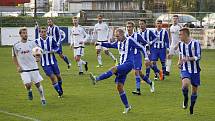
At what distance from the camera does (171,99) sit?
16.3 meters

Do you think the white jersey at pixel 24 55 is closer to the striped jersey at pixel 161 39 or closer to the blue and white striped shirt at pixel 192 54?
the blue and white striped shirt at pixel 192 54

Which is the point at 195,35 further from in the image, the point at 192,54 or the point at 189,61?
the point at 189,61

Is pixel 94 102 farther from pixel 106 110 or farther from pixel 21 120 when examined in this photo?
pixel 21 120

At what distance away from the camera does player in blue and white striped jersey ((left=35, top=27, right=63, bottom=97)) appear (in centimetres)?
1605

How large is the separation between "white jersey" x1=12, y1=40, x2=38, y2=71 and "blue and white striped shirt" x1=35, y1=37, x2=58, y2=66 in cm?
133

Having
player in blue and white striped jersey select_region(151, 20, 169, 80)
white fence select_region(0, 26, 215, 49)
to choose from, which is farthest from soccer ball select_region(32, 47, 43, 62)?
white fence select_region(0, 26, 215, 49)

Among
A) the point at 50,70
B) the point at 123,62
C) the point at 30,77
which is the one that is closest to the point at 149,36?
the point at 50,70

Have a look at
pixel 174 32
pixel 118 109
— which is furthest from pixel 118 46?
pixel 174 32

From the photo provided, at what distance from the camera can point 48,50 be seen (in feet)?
53.7

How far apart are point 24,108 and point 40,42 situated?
2.61 m

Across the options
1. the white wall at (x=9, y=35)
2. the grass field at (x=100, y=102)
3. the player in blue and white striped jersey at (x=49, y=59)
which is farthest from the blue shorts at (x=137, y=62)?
the white wall at (x=9, y=35)

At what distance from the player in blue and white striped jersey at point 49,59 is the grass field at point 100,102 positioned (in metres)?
0.56

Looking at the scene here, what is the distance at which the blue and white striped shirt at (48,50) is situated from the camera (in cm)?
1611

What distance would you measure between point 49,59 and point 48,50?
1.08 feet
